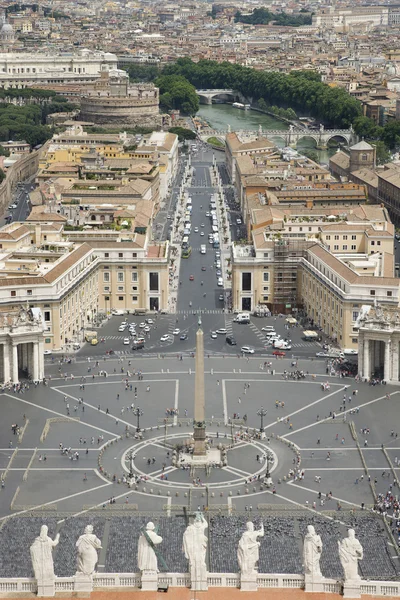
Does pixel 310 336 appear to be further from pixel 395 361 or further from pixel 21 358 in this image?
pixel 21 358

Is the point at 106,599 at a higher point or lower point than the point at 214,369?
higher

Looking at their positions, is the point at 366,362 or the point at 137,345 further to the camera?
the point at 137,345

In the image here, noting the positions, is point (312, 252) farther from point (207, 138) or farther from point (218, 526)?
point (207, 138)

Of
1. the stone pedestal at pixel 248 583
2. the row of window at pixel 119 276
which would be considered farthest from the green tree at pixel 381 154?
the stone pedestal at pixel 248 583

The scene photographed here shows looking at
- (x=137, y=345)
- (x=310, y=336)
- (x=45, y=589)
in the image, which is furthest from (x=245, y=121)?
(x=45, y=589)

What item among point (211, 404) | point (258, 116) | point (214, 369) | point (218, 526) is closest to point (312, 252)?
point (214, 369)
